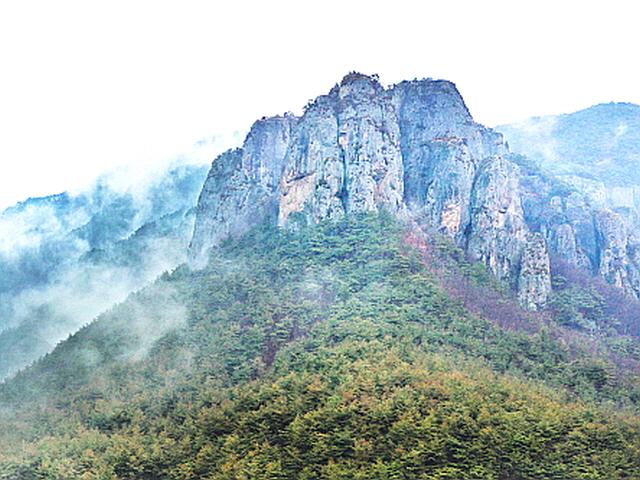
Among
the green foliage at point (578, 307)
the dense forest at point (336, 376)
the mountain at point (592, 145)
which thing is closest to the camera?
the dense forest at point (336, 376)

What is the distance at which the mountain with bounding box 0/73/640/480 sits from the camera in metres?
42.8

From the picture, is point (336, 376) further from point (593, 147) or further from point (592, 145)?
point (592, 145)

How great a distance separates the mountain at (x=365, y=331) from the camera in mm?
42844

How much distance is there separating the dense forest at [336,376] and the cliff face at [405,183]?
124 inches

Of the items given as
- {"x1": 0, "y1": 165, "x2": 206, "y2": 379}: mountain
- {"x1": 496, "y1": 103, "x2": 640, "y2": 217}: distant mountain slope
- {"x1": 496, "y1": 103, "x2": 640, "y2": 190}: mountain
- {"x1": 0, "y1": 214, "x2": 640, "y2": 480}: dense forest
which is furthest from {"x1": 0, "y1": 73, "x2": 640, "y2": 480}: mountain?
{"x1": 496, "y1": 103, "x2": 640, "y2": 190}: mountain

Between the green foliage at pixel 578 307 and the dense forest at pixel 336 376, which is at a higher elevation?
the dense forest at pixel 336 376

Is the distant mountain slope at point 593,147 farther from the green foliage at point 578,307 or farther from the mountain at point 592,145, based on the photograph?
the green foliage at point 578,307

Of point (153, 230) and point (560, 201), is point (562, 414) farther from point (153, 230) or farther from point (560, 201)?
point (153, 230)

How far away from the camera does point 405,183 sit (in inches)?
3150

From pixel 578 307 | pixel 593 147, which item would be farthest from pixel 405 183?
pixel 593 147

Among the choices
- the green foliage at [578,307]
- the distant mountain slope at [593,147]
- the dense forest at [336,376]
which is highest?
the distant mountain slope at [593,147]

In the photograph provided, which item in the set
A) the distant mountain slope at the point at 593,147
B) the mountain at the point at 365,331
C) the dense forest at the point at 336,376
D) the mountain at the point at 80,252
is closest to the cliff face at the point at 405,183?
the mountain at the point at 365,331

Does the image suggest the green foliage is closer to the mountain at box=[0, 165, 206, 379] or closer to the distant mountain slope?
the distant mountain slope

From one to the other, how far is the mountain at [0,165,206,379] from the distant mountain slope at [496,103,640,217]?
60.7 meters
